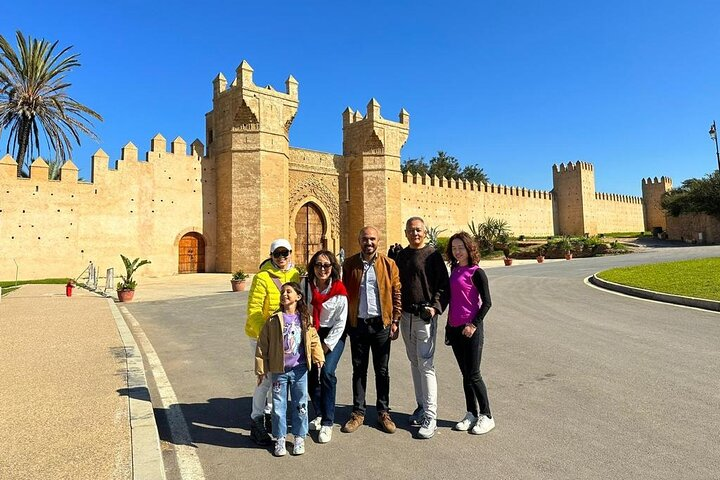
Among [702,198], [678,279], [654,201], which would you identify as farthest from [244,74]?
[654,201]

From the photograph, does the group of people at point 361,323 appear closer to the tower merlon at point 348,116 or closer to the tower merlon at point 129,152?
the tower merlon at point 129,152

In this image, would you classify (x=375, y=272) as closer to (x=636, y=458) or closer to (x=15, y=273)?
(x=636, y=458)

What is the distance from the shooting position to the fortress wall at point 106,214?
63.0 ft

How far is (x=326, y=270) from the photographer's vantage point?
3.60 m

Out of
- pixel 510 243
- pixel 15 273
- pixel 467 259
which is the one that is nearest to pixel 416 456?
pixel 467 259

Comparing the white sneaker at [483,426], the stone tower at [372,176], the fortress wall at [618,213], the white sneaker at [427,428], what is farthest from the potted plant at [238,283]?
the fortress wall at [618,213]

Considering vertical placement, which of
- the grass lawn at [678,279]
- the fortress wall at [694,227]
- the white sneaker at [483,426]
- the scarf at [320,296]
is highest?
the fortress wall at [694,227]

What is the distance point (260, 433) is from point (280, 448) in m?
0.31

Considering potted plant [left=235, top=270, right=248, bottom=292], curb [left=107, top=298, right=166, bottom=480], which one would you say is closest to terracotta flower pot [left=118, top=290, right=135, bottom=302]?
potted plant [left=235, top=270, right=248, bottom=292]

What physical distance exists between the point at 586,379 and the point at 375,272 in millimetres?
2719

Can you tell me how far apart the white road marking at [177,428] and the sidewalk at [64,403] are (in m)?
0.36

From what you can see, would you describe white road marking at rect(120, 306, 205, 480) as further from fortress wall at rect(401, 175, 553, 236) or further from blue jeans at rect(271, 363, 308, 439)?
fortress wall at rect(401, 175, 553, 236)

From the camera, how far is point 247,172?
2384cm

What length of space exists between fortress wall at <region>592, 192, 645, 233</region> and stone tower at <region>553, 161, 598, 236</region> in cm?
160
